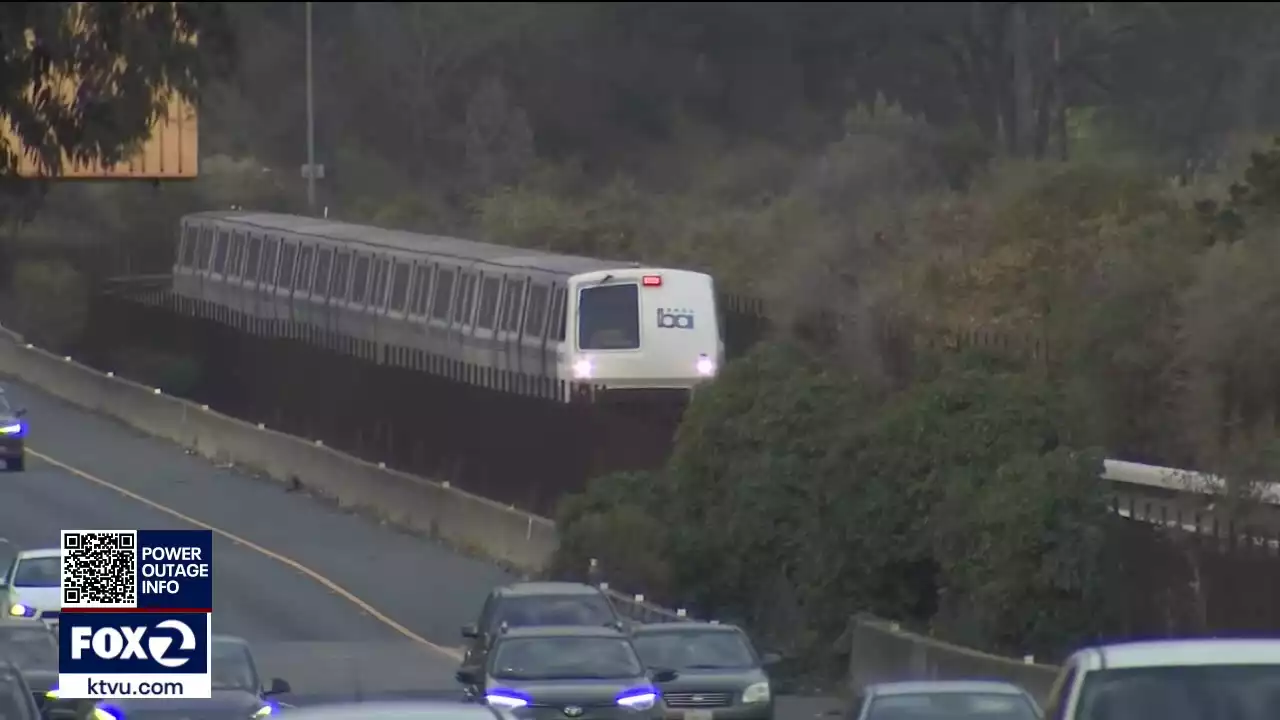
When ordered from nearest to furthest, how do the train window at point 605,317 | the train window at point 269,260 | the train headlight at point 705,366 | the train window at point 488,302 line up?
the train window at point 605,317, the train headlight at point 705,366, the train window at point 488,302, the train window at point 269,260

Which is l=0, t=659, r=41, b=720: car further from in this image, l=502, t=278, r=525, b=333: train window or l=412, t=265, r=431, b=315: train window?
l=412, t=265, r=431, b=315: train window

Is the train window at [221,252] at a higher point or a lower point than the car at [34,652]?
higher

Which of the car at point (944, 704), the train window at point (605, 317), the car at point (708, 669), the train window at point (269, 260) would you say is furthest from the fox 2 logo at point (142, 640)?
the train window at point (269, 260)

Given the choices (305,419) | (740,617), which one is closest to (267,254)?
(305,419)

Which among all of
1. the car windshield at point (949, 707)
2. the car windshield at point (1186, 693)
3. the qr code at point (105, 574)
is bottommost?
the car windshield at point (949, 707)

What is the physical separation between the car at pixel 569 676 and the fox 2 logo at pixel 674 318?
18075mm

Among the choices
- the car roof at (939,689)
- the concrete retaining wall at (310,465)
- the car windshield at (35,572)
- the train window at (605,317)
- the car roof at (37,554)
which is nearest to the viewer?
the car roof at (939,689)

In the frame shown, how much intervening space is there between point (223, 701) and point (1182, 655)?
33.4 ft

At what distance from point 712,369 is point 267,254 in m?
12.6

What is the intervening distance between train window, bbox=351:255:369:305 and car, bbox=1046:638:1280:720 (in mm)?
36739

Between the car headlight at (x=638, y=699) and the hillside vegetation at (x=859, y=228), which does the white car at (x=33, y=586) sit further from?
the car headlight at (x=638, y=699)

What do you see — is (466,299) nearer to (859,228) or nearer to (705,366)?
(705,366)

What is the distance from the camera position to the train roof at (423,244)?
40125 mm

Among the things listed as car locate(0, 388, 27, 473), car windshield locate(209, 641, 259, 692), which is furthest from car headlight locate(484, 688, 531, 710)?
car locate(0, 388, 27, 473)
